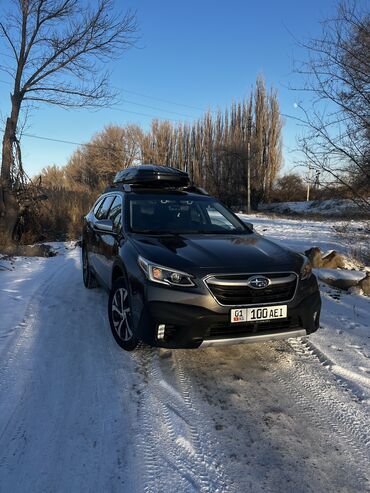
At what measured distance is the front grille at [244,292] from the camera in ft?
11.4

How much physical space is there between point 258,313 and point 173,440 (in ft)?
4.11

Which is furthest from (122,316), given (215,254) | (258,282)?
(258,282)

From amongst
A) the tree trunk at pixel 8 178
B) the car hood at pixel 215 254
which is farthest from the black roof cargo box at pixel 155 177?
the tree trunk at pixel 8 178

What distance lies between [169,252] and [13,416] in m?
1.80

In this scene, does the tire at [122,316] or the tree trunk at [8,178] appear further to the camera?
the tree trunk at [8,178]

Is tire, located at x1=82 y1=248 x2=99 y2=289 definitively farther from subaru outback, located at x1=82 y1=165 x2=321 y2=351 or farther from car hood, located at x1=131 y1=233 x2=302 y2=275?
car hood, located at x1=131 y1=233 x2=302 y2=275

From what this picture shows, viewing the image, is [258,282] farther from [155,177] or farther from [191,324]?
[155,177]

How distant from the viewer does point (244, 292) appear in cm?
352

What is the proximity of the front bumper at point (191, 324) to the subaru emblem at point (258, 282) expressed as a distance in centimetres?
27

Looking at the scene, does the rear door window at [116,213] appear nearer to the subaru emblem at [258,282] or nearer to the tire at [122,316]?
the tire at [122,316]

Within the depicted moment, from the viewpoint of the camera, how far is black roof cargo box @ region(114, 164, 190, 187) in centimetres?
596

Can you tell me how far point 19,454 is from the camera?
259cm

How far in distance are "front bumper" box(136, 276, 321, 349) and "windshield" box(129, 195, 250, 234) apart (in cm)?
124

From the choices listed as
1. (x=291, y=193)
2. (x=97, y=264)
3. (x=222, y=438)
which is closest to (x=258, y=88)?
(x=291, y=193)
